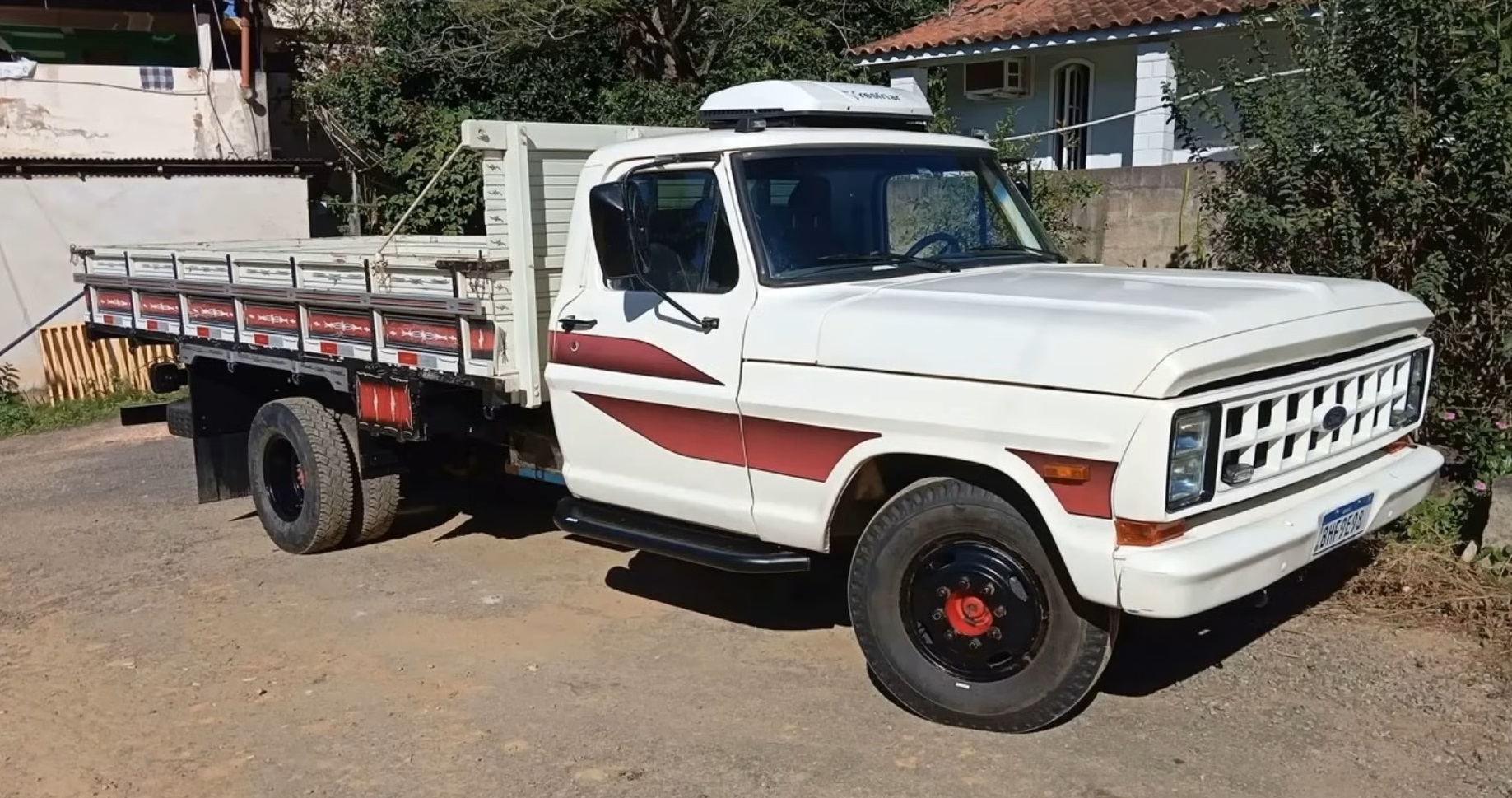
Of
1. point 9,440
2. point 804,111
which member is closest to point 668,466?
point 804,111

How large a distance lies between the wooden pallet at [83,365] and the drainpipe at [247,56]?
201 inches

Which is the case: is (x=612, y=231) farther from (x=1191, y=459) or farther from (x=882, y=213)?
(x=1191, y=459)

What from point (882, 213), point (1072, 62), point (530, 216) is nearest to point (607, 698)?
point (530, 216)

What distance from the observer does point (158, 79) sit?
17375mm

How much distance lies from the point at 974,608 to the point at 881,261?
1499mm

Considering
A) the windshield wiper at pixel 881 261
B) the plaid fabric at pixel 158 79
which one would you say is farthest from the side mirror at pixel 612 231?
the plaid fabric at pixel 158 79

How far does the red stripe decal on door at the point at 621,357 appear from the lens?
515 centimetres

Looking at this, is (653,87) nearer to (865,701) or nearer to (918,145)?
(918,145)

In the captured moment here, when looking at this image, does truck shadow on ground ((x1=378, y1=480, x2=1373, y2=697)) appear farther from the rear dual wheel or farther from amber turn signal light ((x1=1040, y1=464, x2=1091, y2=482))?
amber turn signal light ((x1=1040, y1=464, x2=1091, y2=482))

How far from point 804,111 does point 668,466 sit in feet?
5.25

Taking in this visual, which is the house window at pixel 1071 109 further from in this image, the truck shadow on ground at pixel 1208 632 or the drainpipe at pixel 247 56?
the truck shadow on ground at pixel 1208 632

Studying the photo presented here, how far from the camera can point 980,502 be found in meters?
4.41

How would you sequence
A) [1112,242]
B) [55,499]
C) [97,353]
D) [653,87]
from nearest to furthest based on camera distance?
1. [55,499]
2. [1112,242]
3. [97,353]
4. [653,87]

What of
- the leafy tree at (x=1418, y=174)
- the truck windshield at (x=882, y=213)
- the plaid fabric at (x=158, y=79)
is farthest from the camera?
the plaid fabric at (x=158, y=79)
